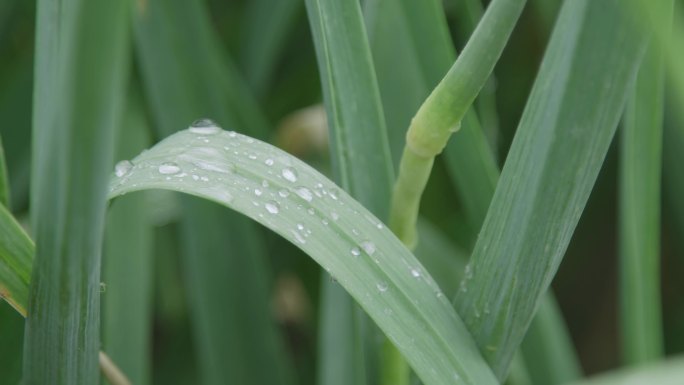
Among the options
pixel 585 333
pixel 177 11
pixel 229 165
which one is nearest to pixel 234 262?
pixel 177 11

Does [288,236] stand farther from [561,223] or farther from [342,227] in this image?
[561,223]

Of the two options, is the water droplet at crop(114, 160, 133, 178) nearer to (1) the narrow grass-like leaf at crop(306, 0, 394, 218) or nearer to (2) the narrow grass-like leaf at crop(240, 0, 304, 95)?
(1) the narrow grass-like leaf at crop(306, 0, 394, 218)

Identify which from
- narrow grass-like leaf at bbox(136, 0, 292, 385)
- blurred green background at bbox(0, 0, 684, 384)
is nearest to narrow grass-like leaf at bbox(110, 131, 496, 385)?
narrow grass-like leaf at bbox(136, 0, 292, 385)

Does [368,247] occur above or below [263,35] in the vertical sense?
below

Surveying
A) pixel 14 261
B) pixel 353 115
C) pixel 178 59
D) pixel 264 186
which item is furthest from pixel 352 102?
pixel 178 59

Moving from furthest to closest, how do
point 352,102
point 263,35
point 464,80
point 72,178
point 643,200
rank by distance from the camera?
point 263,35 < point 643,200 < point 352,102 < point 464,80 < point 72,178

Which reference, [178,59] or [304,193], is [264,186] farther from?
[178,59]
